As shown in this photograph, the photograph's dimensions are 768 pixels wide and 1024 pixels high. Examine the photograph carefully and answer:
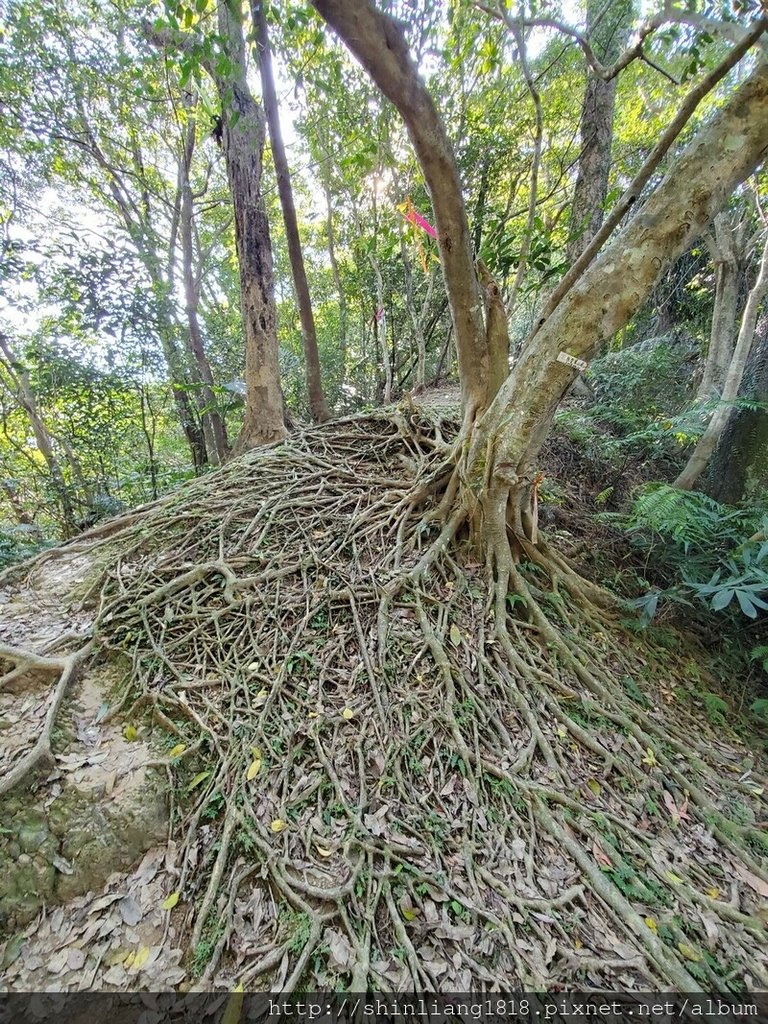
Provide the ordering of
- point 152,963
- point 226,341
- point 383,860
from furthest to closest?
point 226,341 < point 383,860 < point 152,963

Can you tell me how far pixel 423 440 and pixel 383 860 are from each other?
3.19 metres

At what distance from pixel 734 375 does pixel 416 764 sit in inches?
151

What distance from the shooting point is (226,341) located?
7.29 meters

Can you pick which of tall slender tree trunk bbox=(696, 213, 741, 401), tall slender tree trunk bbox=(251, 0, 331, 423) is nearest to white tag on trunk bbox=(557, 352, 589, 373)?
tall slender tree trunk bbox=(696, 213, 741, 401)

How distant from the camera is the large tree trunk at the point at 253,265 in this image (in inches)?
176

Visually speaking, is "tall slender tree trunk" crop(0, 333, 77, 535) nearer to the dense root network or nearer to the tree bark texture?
the dense root network

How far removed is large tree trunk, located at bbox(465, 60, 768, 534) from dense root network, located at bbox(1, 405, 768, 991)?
0.84m

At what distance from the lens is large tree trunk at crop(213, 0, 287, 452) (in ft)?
14.6

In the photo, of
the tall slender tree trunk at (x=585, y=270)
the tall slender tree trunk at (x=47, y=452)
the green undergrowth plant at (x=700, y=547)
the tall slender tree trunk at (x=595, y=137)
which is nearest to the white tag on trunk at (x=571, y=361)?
the tall slender tree trunk at (x=585, y=270)

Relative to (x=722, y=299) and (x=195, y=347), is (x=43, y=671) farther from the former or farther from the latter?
(x=722, y=299)

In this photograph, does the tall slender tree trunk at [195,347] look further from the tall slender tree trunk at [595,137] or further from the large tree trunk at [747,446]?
the large tree trunk at [747,446]

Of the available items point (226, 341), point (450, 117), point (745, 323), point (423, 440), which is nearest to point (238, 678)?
point (423, 440)

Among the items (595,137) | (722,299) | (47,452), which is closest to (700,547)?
(722,299)

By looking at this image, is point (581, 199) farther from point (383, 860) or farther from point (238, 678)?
point (383, 860)
